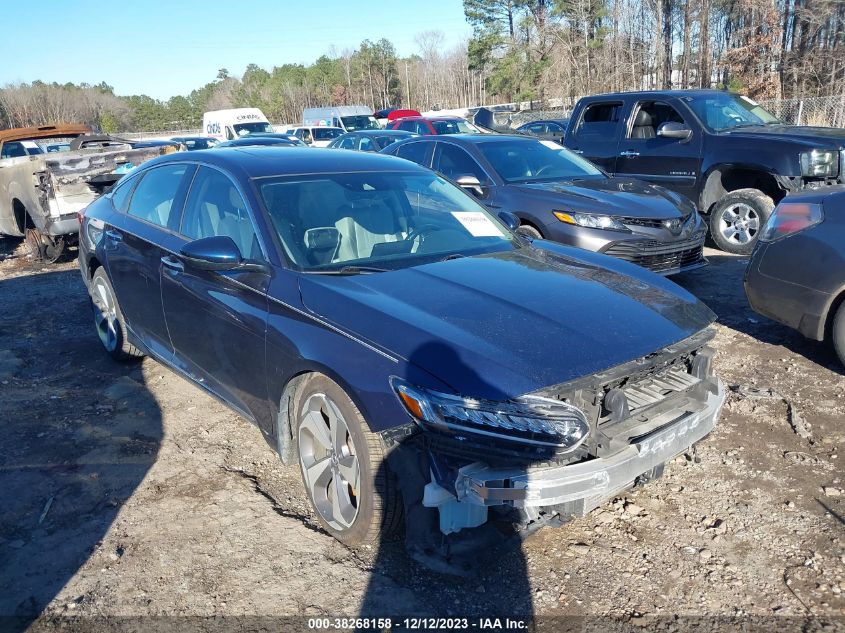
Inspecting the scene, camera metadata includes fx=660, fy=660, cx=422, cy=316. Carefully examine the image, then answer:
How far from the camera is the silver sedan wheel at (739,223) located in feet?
26.4

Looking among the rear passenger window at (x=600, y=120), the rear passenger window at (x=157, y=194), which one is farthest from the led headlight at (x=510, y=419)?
the rear passenger window at (x=600, y=120)

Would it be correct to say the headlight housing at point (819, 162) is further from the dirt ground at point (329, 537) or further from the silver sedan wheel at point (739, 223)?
the dirt ground at point (329, 537)

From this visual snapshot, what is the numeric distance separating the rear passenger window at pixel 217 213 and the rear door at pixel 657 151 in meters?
6.58

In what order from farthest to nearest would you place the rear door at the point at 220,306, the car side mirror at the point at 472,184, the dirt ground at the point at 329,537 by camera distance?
the car side mirror at the point at 472,184, the rear door at the point at 220,306, the dirt ground at the point at 329,537

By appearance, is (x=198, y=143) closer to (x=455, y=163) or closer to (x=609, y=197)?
(x=455, y=163)

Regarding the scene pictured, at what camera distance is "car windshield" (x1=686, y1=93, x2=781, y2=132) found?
28.0ft

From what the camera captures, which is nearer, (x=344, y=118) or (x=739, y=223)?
(x=739, y=223)

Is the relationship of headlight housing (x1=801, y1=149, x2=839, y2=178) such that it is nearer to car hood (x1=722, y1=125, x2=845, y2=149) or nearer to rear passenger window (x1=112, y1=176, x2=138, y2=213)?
car hood (x1=722, y1=125, x2=845, y2=149)

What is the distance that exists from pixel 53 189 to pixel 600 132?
7.41 m

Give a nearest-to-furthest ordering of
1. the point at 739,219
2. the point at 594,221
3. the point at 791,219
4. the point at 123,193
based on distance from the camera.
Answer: the point at 791,219
the point at 123,193
the point at 594,221
the point at 739,219

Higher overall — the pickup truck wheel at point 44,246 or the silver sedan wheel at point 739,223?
the pickup truck wheel at point 44,246

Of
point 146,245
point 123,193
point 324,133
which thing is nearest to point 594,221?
point 146,245

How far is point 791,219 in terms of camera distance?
471 centimetres

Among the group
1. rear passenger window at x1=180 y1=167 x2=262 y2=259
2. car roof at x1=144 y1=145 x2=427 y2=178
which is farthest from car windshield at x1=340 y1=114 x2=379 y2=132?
rear passenger window at x1=180 y1=167 x2=262 y2=259
